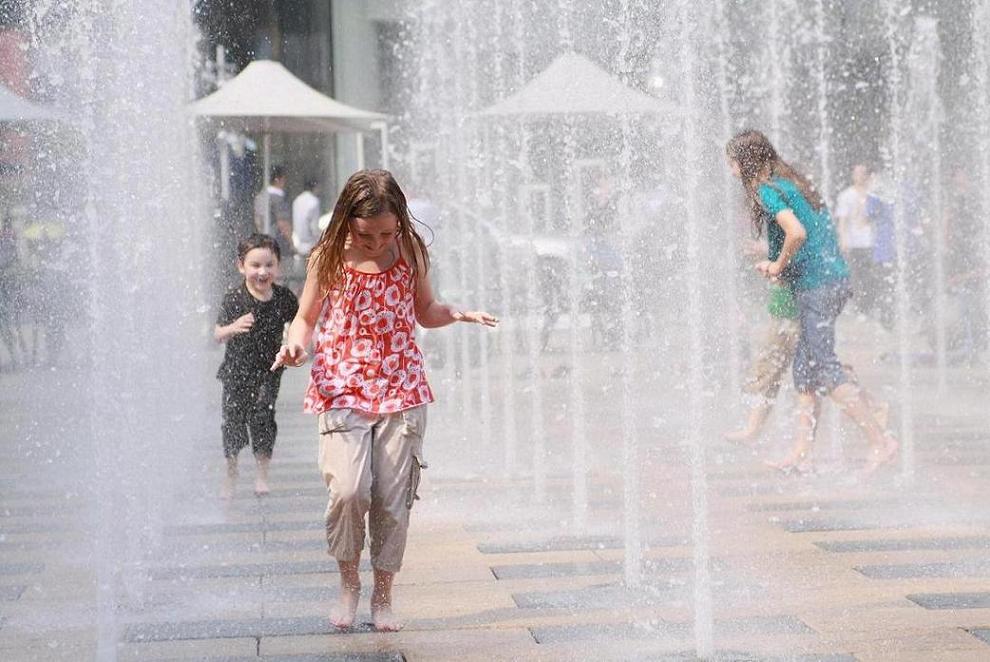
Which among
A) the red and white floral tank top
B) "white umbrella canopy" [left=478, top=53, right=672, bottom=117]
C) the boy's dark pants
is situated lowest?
the boy's dark pants

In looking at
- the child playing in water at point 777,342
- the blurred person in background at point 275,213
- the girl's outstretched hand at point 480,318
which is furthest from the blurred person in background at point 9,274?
the girl's outstretched hand at point 480,318

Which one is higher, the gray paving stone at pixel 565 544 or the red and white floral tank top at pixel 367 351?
the red and white floral tank top at pixel 367 351

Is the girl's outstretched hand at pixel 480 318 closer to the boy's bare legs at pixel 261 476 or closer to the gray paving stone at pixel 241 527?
the gray paving stone at pixel 241 527

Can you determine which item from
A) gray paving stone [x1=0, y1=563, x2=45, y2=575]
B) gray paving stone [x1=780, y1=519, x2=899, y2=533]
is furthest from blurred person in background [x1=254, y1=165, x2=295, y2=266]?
gray paving stone [x1=0, y1=563, x2=45, y2=575]

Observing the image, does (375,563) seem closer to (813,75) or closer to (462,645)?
(462,645)

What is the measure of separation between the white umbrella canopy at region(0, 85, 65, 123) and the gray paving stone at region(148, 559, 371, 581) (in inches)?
209

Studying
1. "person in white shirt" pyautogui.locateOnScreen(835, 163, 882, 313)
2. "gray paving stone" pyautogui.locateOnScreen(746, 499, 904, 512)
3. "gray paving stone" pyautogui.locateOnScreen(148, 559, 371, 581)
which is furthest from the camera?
"person in white shirt" pyautogui.locateOnScreen(835, 163, 882, 313)

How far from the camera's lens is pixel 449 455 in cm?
908

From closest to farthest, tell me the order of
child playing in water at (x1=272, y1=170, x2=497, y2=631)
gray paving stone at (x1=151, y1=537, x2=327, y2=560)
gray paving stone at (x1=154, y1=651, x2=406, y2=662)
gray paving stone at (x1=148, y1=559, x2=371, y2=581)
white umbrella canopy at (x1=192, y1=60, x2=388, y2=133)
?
gray paving stone at (x1=154, y1=651, x2=406, y2=662), child playing in water at (x1=272, y1=170, x2=497, y2=631), gray paving stone at (x1=148, y1=559, x2=371, y2=581), gray paving stone at (x1=151, y1=537, x2=327, y2=560), white umbrella canopy at (x1=192, y1=60, x2=388, y2=133)

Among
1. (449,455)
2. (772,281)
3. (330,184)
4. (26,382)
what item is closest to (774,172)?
(772,281)

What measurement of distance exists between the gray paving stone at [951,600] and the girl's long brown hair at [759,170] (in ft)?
8.56

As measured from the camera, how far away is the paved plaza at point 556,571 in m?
4.70

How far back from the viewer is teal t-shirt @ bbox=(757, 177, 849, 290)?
7422mm

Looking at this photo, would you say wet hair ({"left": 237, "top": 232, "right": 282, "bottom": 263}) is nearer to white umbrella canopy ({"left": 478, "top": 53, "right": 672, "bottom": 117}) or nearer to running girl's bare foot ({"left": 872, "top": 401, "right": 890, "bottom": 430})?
white umbrella canopy ({"left": 478, "top": 53, "right": 672, "bottom": 117})
